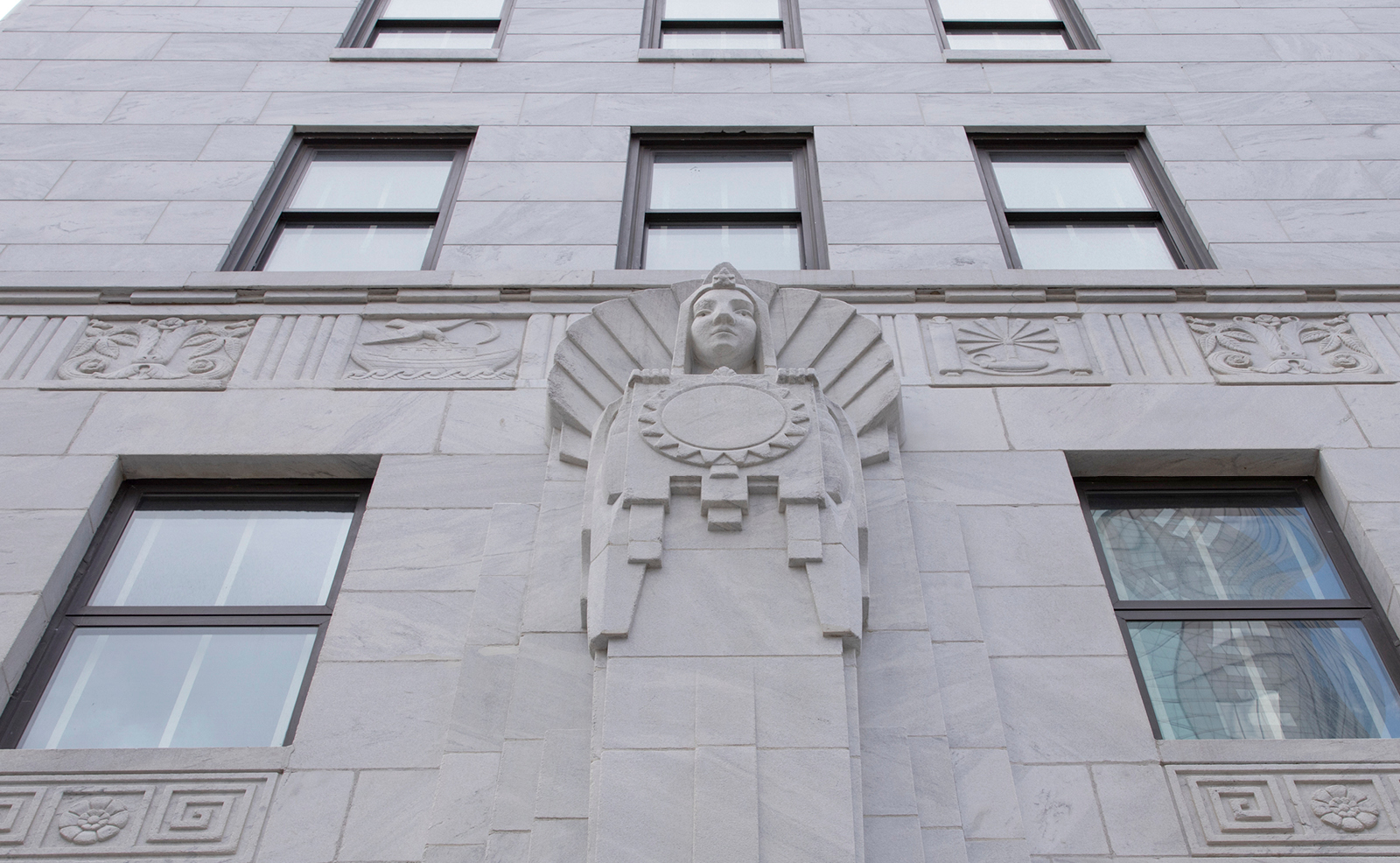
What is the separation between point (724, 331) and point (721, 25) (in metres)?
7.92

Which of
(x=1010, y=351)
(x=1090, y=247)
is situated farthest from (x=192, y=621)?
(x=1090, y=247)

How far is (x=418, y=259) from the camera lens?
10516 millimetres

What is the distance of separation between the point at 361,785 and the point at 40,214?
7056 mm

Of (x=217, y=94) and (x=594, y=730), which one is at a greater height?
(x=217, y=94)

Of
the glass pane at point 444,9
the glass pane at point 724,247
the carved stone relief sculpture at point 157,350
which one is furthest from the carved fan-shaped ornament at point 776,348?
the glass pane at point 444,9

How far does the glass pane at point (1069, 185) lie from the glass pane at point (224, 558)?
275 inches

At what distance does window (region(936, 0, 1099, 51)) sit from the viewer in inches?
545

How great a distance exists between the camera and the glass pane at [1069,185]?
11273 millimetres

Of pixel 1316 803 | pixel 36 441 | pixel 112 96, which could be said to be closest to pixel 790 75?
pixel 112 96

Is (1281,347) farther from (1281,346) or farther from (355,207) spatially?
(355,207)

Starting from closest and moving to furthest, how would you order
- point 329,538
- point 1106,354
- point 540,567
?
point 540,567
point 329,538
point 1106,354

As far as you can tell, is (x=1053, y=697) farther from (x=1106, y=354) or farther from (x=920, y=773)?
(x=1106, y=354)

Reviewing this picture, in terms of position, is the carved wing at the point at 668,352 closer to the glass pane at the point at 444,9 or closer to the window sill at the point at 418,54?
the window sill at the point at 418,54

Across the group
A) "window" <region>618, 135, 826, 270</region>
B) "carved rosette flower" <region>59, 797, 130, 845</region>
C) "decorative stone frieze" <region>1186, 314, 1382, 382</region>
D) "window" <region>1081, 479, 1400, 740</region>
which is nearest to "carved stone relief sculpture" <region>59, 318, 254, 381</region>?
"window" <region>618, 135, 826, 270</region>
